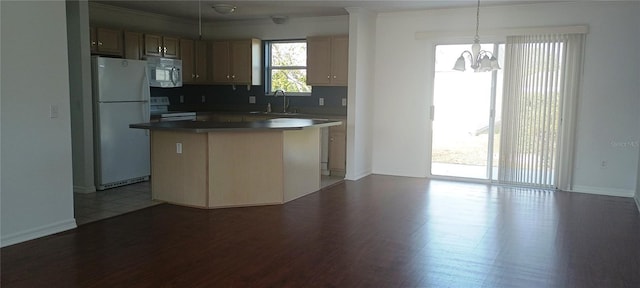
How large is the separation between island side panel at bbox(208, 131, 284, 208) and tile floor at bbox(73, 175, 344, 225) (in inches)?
30.8

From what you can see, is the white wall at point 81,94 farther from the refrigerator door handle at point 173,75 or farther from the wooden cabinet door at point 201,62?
the wooden cabinet door at point 201,62

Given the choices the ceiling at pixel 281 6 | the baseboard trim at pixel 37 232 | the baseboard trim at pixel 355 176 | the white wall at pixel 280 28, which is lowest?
the baseboard trim at pixel 37 232

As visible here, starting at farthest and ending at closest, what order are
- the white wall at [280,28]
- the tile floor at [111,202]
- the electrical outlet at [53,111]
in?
the white wall at [280,28]
the tile floor at [111,202]
the electrical outlet at [53,111]

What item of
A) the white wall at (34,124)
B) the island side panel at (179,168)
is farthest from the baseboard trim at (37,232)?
the island side panel at (179,168)

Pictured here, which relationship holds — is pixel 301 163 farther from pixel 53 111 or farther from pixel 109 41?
pixel 109 41

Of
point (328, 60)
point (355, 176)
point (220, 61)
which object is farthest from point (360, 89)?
point (220, 61)

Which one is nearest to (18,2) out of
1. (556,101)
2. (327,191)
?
(327,191)

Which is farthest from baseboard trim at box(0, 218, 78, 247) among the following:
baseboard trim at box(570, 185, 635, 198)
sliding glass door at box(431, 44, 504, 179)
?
baseboard trim at box(570, 185, 635, 198)

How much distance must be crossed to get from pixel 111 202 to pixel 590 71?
18.9ft

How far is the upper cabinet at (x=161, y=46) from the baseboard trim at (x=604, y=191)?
6016 millimetres

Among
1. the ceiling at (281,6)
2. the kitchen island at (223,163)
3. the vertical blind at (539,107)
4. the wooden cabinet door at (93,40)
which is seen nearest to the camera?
the kitchen island at (223,163)

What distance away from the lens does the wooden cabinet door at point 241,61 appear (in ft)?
26.4

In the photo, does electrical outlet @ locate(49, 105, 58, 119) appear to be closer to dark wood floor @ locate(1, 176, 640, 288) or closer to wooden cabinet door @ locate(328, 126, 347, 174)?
dark wood floor @ locate(1, 176, 640, 288)

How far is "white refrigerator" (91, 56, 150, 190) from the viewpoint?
5.88 meters
